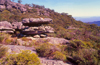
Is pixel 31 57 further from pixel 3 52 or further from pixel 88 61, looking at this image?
pixel 88 61

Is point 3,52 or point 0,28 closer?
point 3,52

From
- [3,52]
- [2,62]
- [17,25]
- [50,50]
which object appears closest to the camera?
[2,62]

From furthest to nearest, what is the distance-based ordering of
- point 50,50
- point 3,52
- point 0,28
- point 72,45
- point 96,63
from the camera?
point 0,28, point 72,45, point 50,50, point 96,63, point 3,52

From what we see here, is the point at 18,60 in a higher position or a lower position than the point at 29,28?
lower

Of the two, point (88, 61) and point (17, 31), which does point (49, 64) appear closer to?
point (88, 61)

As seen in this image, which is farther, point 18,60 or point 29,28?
point 29,28

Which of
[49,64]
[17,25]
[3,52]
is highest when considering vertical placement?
[17,25]

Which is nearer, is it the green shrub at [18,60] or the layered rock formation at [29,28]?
the green shrub at [18,60]

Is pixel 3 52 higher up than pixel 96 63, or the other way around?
pixel 3 52

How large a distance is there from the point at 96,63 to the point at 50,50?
2654 mm

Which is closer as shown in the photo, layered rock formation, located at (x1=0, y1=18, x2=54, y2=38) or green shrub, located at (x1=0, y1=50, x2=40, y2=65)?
green shrub, located at (x1=0, y1=50, x2=40, y2=65)

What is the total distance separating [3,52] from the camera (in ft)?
9.49

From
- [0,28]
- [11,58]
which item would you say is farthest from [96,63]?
[0,28]

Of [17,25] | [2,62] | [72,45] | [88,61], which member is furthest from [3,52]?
[17,25]
